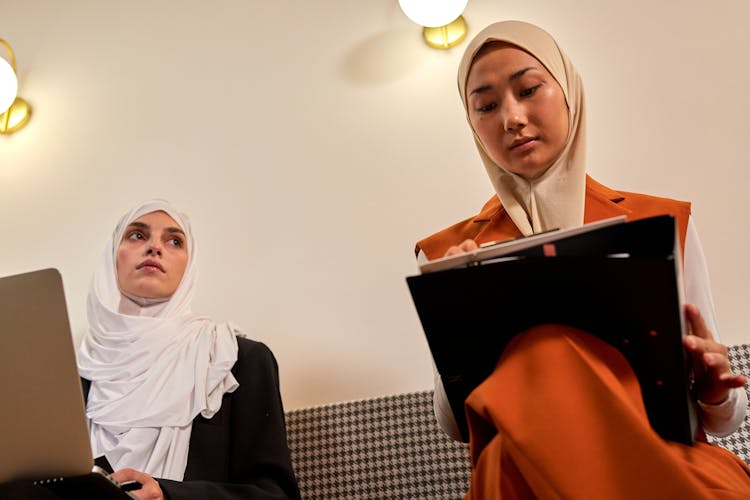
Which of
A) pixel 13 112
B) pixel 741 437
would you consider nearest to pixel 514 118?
pixel 741 437

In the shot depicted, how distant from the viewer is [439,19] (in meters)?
2.14

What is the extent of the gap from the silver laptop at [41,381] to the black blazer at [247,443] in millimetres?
429

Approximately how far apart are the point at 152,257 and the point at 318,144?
0.60 metres

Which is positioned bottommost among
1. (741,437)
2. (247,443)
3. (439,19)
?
(741,437)

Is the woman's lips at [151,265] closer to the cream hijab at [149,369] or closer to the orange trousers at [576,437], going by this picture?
the cream hijab at [149,369]

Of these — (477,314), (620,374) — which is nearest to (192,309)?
(477,314)

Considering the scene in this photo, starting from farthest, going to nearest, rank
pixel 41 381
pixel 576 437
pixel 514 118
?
pixel 514 118
pixel 41 381
pixel 576 437

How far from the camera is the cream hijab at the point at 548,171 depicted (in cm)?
137

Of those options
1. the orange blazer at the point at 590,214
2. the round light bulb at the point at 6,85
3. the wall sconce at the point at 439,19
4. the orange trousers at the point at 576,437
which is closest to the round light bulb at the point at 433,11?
the wall sconce at the point at 439,19

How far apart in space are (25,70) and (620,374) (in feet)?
7.88

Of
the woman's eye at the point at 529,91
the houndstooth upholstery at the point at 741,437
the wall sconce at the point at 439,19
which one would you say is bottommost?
the houndstooth upholstery at the point at 741,437

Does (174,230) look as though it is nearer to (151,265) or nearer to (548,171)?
(151,265)

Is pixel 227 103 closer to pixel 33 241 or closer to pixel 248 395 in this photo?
pixel 33 241

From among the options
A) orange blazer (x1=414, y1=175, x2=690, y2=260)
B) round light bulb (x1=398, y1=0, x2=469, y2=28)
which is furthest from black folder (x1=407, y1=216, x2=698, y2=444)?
round light bulb (x1=398, y1=0, x2=469, y2=28)
